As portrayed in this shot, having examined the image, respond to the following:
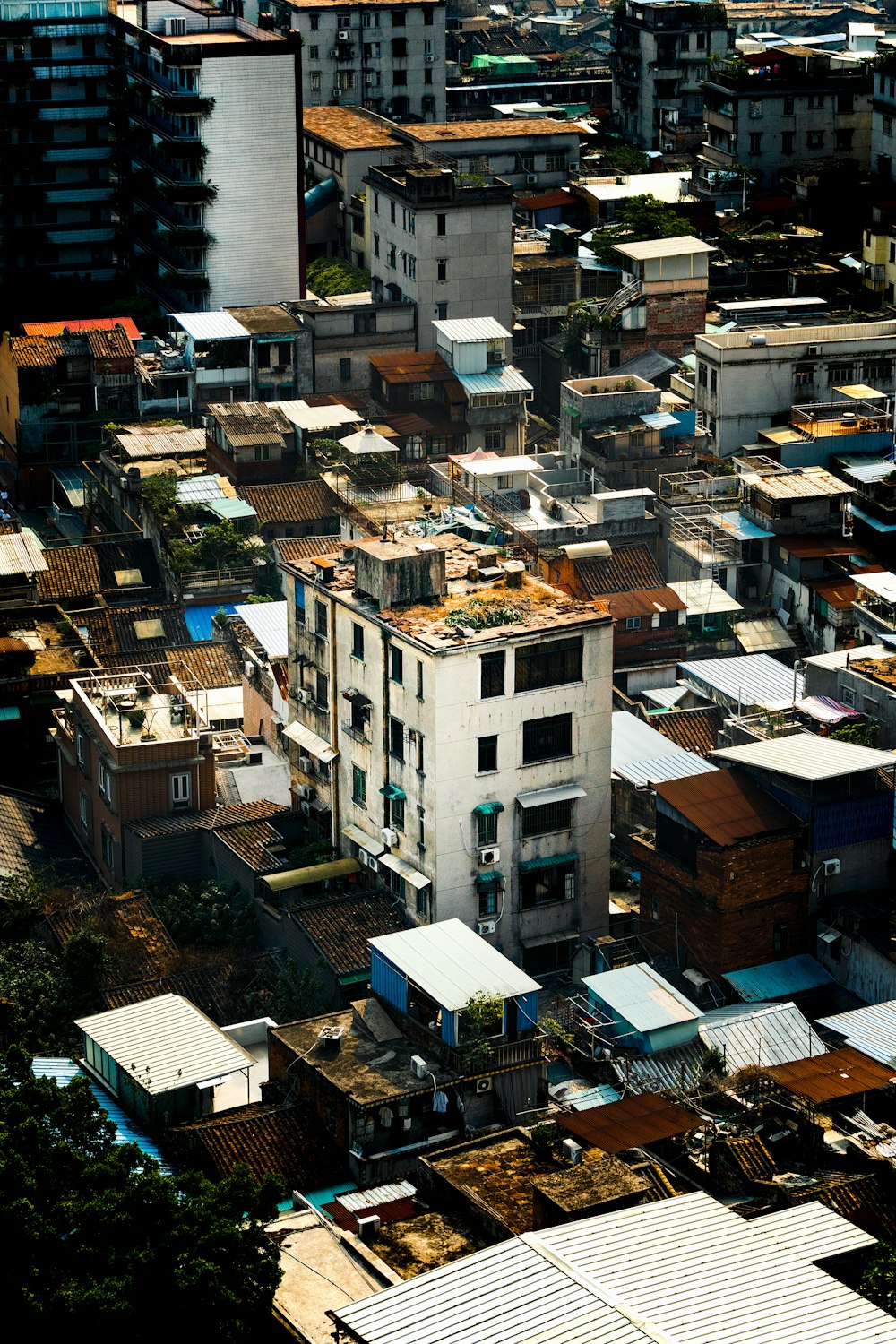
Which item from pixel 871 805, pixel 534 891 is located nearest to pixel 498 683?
pixel 534 891

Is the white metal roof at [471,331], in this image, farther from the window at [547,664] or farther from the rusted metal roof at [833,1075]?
the rusted metal roof at [833,1075]

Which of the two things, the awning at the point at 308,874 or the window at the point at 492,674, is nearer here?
the window at the point at 492,674

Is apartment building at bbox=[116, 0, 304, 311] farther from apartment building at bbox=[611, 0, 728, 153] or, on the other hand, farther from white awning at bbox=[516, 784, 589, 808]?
white awning at bbox=[516, 784, 589, 808]

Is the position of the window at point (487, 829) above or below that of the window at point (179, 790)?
above

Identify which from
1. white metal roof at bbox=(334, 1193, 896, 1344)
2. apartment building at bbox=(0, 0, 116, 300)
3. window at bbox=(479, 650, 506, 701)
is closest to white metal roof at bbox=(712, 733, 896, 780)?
window at bbox=(479, 650, 506, 701)

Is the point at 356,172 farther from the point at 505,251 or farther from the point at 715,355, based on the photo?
the point at 715,355

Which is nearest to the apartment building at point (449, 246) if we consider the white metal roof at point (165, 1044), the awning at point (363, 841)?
the awning at point (363, 841)
